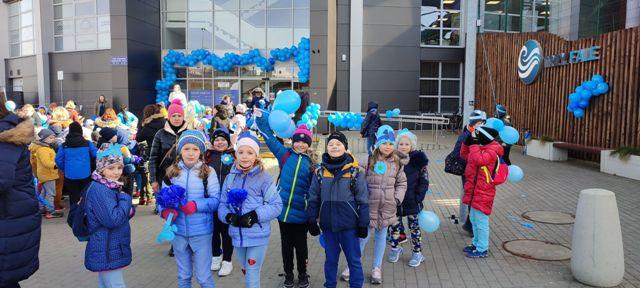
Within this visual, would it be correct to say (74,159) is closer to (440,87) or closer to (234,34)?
(234,34)

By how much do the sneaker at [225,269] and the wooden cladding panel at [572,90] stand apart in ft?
32.8

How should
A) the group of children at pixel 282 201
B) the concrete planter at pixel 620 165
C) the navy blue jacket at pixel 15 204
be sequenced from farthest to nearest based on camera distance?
the concrete planter at pixel 620 165, the group of children at pixel 282 201, the navy blue jacket at pixel 15 204

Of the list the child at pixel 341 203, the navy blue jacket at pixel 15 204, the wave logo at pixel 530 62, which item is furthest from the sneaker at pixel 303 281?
the wave logo at pixel 530 62

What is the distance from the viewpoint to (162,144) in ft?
19.0

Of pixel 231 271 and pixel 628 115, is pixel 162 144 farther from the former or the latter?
pixel 628 115

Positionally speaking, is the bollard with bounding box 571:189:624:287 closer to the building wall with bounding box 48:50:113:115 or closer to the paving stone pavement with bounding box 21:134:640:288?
the paving stone pavement with bounding box 21:134:640:288

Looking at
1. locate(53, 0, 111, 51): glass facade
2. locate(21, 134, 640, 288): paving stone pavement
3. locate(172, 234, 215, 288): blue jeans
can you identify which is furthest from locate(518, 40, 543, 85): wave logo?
locate(53, 0, 111, 51): glass facade

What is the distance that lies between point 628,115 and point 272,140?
32.2 ft

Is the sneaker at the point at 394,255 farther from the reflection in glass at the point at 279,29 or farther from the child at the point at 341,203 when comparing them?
the reflection in glass at the point at 279,29

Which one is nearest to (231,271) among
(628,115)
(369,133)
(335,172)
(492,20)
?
(335,172)

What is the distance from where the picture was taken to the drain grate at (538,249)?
5695 millimetres

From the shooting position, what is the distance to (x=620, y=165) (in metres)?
11.0

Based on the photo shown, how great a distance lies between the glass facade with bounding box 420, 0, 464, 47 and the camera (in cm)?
2311

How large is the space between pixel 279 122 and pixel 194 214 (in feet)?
4.32
